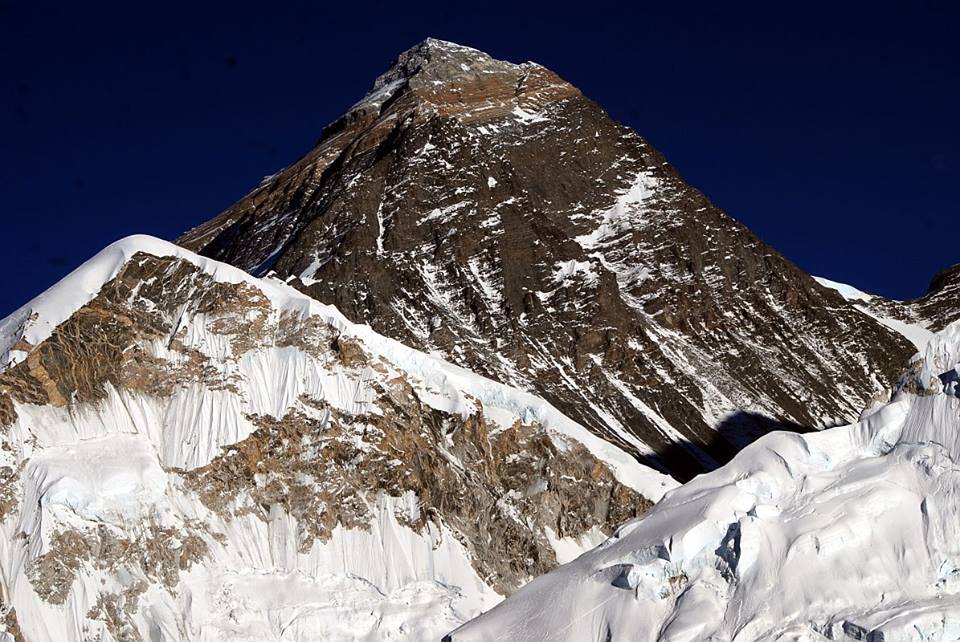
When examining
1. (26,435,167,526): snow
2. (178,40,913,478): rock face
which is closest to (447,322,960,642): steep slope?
(26,435,167,526): snow

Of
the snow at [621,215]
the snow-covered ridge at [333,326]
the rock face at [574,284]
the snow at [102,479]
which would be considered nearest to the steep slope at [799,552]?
the snow at [102,479]

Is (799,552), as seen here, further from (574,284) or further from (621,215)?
(621,215)

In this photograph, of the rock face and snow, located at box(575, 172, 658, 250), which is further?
snow, located at box(575, 172, 658, 250)

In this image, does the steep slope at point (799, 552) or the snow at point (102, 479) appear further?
the snow at point (102, 479)

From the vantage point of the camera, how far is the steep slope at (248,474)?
6844 cm

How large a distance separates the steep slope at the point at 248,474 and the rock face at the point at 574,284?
52808 millimetres

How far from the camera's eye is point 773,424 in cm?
15500

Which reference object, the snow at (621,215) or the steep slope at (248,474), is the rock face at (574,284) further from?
the steep slope at (248,474)

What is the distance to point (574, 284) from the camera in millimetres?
166000

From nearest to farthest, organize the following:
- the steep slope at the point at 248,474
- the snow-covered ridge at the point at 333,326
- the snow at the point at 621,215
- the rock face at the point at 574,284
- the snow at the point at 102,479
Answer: the steep slope at the point at 248,474, the snow at the point at 102,479, the snow-covered ridge at the point at 333,326, the rock face at the point at 574,284, the snow at the point at 621,215

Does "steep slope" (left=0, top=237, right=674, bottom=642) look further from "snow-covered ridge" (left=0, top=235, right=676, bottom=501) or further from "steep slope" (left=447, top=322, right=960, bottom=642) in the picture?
"steep slope" (left=447, top=322, right=960, bottom=642)

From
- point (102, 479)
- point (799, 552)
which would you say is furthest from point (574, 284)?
point (799, 552)

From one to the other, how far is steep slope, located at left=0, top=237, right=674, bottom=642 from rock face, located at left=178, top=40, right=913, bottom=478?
52.8m

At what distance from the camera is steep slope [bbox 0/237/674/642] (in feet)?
225
